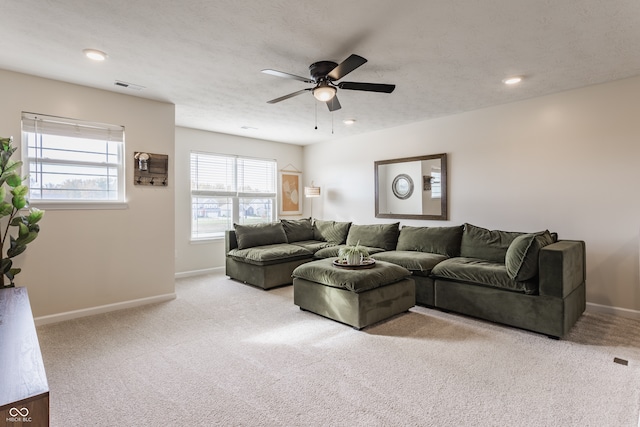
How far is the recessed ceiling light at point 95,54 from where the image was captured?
279 cm

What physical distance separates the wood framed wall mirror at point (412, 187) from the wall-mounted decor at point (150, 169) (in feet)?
11.0

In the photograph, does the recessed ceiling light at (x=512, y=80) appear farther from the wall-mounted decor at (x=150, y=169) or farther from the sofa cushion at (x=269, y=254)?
the wall-mounted decor at (x=150, y=169)

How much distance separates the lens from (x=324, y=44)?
8.73 feet

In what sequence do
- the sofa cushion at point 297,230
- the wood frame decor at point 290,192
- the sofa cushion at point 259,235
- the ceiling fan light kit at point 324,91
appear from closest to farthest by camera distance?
1. the ceiling fan light kit at point 324,91
2. the sofa cushion at point 259,235
3. the sofa cushion at point 297,230
4. the wood frame decor at point 290,192

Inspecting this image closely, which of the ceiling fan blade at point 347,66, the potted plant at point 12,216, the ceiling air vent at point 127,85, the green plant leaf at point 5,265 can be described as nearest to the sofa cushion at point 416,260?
the ceiling fan blade at point 347,66

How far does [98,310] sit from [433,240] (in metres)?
4.14

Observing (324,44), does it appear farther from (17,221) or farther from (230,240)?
(230,240)

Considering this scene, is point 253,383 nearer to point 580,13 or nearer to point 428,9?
point 428,9

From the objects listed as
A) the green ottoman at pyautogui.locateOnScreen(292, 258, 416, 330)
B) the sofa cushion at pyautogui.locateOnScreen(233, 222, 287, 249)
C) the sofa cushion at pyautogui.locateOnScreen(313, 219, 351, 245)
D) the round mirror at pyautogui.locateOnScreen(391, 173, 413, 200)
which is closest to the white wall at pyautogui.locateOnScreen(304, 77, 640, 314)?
the round mirror at pyautogui.locateOnScreen(391, 173, 413, 200)

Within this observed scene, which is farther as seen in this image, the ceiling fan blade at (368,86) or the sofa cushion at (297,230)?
the sofa cushion at (297,230)

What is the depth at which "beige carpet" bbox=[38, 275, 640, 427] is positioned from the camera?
1.92 meters

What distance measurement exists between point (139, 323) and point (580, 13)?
4515mm

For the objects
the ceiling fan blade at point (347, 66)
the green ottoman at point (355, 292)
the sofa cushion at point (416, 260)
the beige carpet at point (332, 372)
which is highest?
the ceiling fan blade at point (347, 66)

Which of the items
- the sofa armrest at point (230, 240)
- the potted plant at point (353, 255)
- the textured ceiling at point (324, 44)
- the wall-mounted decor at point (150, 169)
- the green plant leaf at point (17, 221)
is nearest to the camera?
the textured ceiling at point (324, 44)
